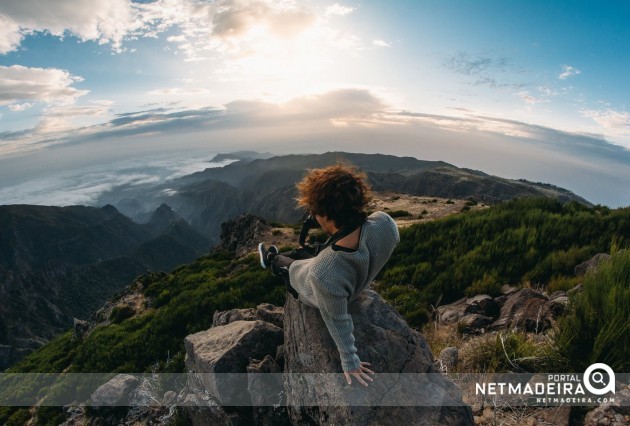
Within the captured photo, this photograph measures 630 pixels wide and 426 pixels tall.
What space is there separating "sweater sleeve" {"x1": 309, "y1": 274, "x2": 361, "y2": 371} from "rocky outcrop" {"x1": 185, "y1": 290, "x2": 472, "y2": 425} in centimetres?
32

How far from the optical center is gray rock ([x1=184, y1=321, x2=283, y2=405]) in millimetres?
4855

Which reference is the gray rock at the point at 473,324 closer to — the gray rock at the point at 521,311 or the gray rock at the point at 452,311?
the gray rock at the point at 521,311

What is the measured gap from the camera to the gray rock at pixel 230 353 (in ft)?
15.9

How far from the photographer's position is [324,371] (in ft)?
12.6

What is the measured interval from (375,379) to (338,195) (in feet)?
7.08

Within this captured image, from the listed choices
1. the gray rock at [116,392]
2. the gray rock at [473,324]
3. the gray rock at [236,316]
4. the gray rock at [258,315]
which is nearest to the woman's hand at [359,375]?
the gray rock at [258,315]

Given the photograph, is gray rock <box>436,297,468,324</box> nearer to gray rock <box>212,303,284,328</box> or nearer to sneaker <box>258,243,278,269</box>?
gray rock <box>212,303,284,328</box>

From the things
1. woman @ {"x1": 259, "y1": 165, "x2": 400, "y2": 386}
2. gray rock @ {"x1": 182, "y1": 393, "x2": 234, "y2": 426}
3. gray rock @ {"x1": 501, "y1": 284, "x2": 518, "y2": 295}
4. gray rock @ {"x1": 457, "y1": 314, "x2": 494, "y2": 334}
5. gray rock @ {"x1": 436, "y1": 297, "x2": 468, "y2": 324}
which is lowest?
gray rock @ {"x1": 182, "y1": 393, "x2": 234, "y2": 426}

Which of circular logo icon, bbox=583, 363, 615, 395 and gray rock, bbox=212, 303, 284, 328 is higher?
Answer: circular logo icon, bbox=583, 363, 615, 395

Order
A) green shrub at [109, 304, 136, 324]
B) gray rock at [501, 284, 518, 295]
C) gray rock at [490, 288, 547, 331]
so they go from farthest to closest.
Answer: green shrub at [109, 304, 136, 324], gray rock at [501, 284, 518, 295], gray rock at [490, 288, 547, 331]

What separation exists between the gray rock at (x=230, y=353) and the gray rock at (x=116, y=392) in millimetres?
2117

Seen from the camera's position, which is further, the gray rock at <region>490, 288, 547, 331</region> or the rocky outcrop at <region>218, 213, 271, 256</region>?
the rocky outcrop at <region>218, 213, 271, 256</region>

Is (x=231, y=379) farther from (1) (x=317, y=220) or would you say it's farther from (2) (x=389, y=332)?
(1) (x=317, y=220)

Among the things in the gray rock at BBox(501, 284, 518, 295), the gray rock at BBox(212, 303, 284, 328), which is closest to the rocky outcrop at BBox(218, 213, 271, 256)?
the gray rock at BBox(212, 303, 284, 328)
